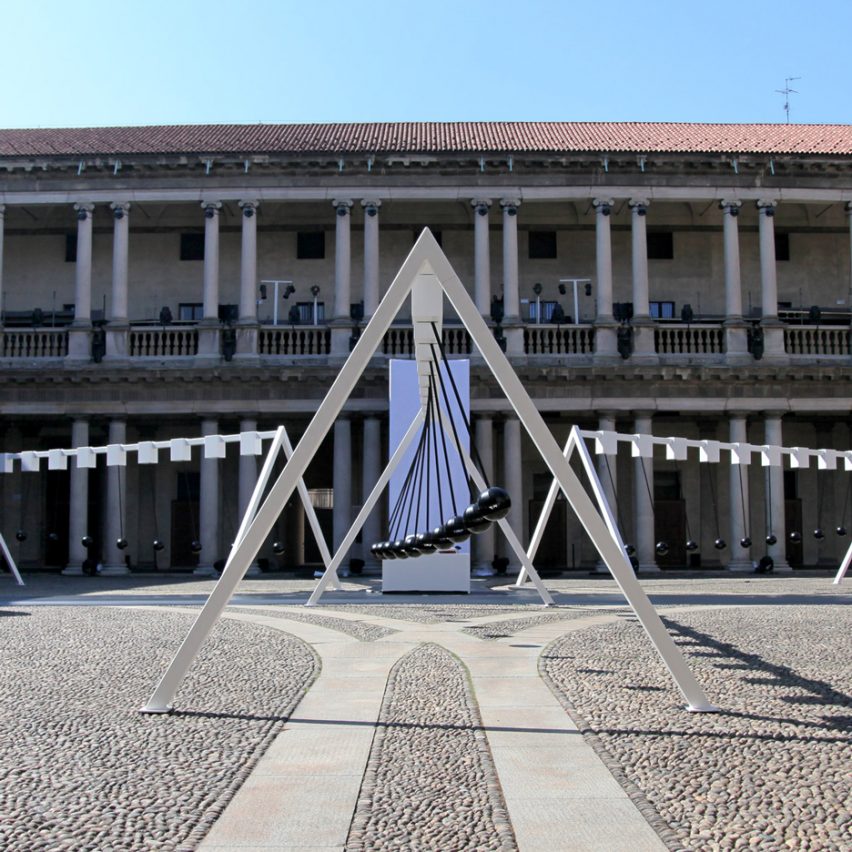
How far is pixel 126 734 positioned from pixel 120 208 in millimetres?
28789

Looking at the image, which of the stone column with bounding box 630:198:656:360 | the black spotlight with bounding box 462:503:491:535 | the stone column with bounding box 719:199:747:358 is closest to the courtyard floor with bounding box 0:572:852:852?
the black spotlight with bounding box 462:503:491:535

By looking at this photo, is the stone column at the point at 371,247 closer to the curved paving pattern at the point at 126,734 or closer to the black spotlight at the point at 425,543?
the curved paving pattern at the point at 126,734

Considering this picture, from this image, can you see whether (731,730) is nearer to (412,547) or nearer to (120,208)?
(412,547)

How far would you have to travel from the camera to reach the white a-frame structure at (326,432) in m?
8.57

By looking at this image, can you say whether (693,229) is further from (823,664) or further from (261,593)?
(823,664)

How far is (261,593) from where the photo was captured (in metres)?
22.6

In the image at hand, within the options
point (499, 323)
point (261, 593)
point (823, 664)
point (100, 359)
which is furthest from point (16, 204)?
point (823, 664)

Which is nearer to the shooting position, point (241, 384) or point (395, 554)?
point (395, 554)

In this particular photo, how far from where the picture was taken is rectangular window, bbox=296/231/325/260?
3734cm

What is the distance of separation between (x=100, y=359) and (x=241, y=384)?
4549 millimetres

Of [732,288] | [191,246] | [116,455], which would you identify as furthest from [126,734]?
[191,246]

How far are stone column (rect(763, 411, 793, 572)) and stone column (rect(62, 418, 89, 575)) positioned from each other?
20.9m

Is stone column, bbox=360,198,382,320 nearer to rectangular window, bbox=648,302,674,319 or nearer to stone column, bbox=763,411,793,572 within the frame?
rectangular window, bbox=648,302,674,319

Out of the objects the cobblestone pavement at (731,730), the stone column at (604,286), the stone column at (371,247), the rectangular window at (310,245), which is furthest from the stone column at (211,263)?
the cobblestone pavement at (731,730)
